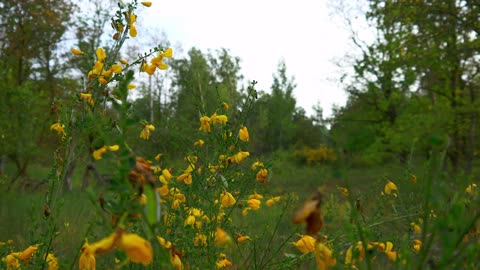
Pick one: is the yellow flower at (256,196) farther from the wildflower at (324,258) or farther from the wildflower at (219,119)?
the wildflower at (324,258)

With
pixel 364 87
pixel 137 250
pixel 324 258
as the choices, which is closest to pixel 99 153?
pixel 137 250

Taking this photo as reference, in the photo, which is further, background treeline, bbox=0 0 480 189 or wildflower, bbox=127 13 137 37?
background treeline, bbox=0 0 480 189

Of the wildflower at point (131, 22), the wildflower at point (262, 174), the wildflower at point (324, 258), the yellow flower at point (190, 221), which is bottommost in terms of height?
the yellow flower at point (190, 221)

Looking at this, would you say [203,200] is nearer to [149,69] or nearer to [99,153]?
[149,69]

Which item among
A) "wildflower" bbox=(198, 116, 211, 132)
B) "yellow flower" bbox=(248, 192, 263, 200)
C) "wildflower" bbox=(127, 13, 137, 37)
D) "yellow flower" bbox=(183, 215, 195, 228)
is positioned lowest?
"yellow flower" bbox=(183, 215, 195, 228)

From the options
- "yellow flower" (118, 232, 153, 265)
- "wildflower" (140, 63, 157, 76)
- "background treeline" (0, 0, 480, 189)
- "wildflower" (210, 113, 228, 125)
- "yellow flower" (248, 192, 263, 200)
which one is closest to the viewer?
"yellow flower" (118, 232, 153, 265)

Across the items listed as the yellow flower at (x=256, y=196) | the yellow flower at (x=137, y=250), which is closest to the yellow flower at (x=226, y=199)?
the yellow flower at (x=256, y=196)

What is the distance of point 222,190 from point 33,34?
492 inches

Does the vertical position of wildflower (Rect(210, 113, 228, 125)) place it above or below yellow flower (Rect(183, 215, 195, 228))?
above

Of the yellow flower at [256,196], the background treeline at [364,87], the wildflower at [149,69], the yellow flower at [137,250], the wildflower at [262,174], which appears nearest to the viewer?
the yellow flower at [137,250]

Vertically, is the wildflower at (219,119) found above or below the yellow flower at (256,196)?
above

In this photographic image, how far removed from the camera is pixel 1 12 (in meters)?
11.3

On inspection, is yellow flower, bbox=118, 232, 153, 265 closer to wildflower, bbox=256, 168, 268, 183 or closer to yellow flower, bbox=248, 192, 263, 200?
wildflower, bbox=256, 168, 268, 183

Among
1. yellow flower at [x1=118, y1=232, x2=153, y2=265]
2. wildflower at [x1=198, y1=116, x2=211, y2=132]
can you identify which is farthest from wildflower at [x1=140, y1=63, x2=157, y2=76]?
yellow flower at [x1=118, y1=232, x2=153, y2=265]
